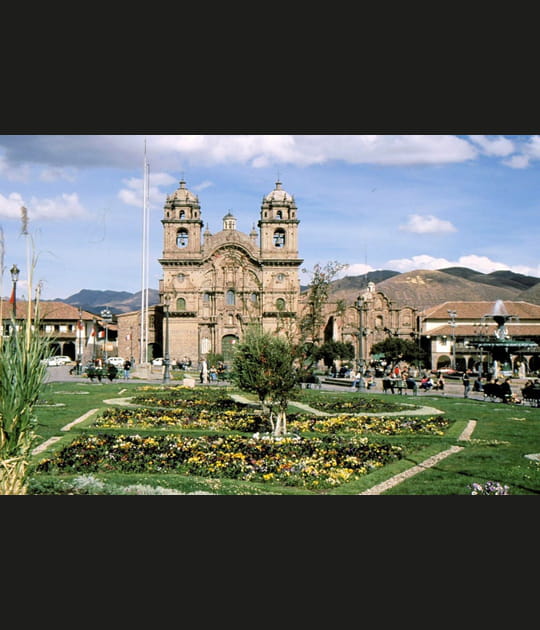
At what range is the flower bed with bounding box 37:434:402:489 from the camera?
35.3 ft

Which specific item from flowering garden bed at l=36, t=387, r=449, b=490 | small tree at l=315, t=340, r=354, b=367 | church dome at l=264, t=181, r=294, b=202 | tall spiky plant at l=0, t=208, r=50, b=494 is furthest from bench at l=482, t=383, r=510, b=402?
church dome at l=264, t=181, r=294, b=202

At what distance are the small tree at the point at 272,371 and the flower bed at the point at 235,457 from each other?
976 millimetres

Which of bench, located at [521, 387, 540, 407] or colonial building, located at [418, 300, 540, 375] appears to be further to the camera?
colonial building, located at [418, 300, 540, 375]

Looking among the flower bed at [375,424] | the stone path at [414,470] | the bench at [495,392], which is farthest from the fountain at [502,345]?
the stone path at [414,470]

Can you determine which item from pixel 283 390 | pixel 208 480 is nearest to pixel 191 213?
pixel 283 390

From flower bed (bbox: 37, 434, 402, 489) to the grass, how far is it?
0.36 meters

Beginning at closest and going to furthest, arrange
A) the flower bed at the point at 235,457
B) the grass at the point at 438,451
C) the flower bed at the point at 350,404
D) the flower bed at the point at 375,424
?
the grass at the point at 438,451 < the flower bed at the point at 235,457 < the flower bed at the point at 375,424 < the flower bed at the point at 350,404

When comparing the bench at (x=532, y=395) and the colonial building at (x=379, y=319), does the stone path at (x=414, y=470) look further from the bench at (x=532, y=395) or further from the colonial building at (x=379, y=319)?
the colonial building at (x=379, y=319)

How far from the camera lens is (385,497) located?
31.0ft

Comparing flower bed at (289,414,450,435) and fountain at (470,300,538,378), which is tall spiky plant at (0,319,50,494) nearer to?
flower bed at (289,414,450,435)

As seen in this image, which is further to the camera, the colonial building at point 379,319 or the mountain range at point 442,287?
the mountain range at point 442,287

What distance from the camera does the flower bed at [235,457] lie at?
35.3 feet

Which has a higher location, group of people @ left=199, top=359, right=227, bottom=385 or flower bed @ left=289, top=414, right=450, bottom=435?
group of people @ left=199, top=359, right=227, bottom=385

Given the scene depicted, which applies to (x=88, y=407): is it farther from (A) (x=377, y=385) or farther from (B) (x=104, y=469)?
(A) (x=377, y=385)
